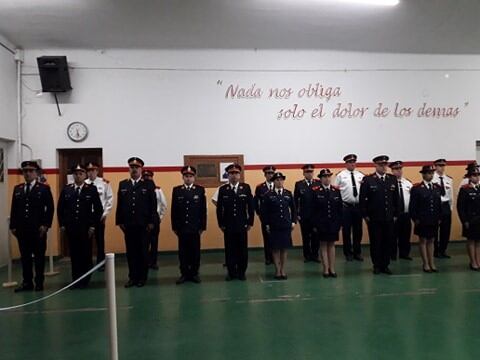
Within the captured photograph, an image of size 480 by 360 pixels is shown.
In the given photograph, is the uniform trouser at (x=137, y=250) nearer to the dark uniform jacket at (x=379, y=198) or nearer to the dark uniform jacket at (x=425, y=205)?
the dark uniform jacket at (x=379, y=198)

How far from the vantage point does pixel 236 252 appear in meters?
5.64

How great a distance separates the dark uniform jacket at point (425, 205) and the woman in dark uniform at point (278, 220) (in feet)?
6.01

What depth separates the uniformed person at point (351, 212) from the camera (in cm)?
697

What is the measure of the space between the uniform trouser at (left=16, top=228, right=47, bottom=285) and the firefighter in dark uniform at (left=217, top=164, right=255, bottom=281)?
7.82 ft

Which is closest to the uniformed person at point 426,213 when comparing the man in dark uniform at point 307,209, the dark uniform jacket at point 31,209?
the man in dark uniform at point 307,209

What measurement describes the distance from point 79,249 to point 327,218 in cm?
338

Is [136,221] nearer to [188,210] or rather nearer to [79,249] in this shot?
[188,210]

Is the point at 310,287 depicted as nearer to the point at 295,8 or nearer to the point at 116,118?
the point at 295,8

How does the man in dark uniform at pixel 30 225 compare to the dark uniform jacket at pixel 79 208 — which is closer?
the man in dark uniform at pixel 30 225

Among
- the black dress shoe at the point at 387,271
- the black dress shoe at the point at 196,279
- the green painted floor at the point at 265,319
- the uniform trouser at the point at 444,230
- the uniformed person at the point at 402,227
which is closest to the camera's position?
the green painted floor at the point at 265,319

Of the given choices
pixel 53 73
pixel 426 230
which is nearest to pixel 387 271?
pixel 426 230

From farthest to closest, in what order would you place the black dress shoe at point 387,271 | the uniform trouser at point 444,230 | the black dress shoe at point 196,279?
the uniform trouser at point 444,230
the black dress shoe at point 387,271
the black dress shoe at point 196,279

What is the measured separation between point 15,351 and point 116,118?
5016mm

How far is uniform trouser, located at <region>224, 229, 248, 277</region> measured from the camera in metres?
5.60
